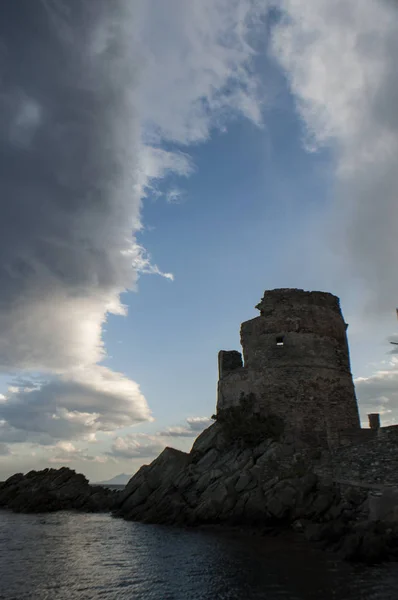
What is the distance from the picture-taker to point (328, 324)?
85.5 ft

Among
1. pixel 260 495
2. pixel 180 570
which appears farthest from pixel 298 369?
pixel 180 570

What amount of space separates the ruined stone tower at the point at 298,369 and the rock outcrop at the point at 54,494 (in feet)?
51.4

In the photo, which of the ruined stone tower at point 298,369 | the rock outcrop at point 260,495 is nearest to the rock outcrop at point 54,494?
the rock outcrop at point 260,495

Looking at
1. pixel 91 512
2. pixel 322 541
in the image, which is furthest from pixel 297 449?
pixel 91 512

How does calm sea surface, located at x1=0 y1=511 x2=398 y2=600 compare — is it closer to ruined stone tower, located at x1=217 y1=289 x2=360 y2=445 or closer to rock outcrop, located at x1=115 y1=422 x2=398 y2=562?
rock outcrop, located at x1=115 y1=422 x2=398 y2=562

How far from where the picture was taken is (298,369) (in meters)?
24.3

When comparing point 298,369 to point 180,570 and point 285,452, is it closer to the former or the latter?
point 285,452

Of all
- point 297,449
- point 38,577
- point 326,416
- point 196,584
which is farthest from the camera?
point 326,416

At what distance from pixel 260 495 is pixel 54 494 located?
77.9ft

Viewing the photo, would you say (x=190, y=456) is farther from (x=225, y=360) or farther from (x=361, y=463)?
(x=361, y=463)

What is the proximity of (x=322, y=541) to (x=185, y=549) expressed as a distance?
16.3 ft

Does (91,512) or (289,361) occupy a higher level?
(289,361)

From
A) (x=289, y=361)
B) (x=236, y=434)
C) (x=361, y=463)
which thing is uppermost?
(x=289, y=361)

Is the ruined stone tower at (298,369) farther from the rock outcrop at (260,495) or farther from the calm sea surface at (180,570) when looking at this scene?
the calm sea surface at (180,570)
